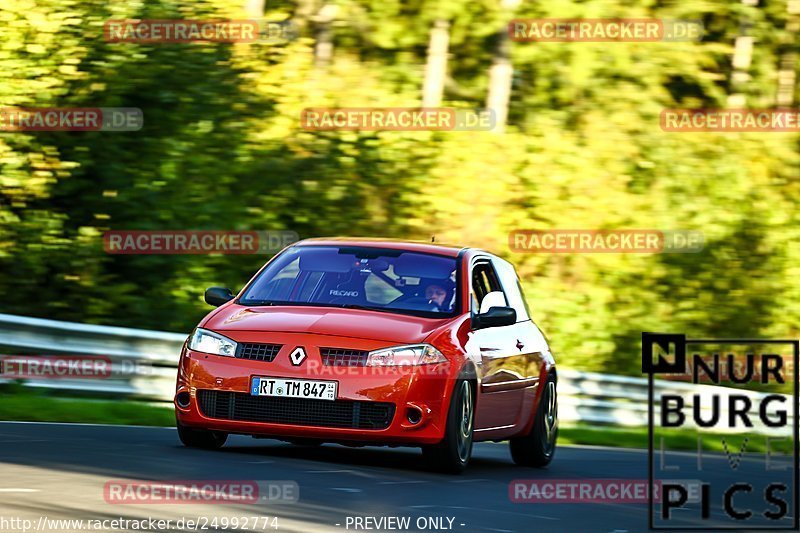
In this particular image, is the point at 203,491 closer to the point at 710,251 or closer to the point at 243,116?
the point at 243,116

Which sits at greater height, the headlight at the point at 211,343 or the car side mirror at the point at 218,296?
the headlight at the point at 211,343

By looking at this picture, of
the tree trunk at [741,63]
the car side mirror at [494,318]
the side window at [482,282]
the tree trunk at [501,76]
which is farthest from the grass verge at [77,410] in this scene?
the tree trunk at [741,63]

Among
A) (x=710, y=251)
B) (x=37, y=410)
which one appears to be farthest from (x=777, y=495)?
(x=710, y=251)

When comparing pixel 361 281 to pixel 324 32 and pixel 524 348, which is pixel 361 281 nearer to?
pixel 524 348

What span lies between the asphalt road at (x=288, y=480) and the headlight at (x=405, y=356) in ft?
2.34

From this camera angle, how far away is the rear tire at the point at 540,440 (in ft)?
44.3

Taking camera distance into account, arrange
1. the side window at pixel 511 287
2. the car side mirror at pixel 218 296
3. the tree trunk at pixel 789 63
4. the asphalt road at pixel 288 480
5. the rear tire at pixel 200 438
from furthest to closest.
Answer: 1. the tree trunk at pixel 789 63
2. the side window at pixel 511 287
3. the car side mirror at pixel 218 296
4. the rear tire at pixel 200 438
5. the asphalt road at pixel 288 480

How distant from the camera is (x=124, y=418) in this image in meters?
15.3

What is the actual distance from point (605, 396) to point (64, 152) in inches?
299

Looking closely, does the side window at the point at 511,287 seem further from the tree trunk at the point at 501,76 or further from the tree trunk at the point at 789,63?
the tree trunk at the point at 789,63

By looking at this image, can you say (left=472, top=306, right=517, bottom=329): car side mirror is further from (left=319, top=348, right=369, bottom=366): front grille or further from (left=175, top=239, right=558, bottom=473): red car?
(left=319, top=348, right=369, bottom=366): front grille

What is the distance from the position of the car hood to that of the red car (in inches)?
0.4

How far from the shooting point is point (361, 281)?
12.2 metres

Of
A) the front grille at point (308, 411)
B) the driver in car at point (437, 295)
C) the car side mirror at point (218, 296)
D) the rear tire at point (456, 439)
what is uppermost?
the driver in car at point (437, 295)
